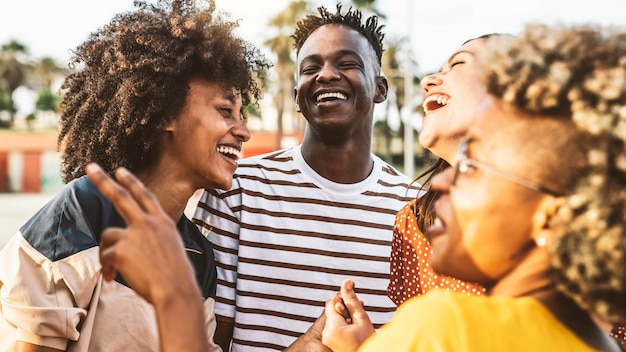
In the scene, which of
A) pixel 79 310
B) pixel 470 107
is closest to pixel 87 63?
pixel 79 310

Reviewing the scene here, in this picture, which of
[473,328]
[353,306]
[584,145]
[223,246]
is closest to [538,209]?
[584,145]

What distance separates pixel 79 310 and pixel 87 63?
133 centimetres

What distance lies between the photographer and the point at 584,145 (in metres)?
1.35

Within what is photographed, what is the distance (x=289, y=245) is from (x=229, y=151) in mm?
662

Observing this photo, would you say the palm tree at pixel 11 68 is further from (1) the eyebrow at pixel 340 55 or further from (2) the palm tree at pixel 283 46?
(1) the eyebrow at pixel 340 55

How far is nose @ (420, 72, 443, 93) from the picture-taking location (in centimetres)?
279

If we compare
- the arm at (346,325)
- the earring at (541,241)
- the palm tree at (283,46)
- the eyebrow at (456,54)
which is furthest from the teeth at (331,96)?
the palm tree at (283,46)

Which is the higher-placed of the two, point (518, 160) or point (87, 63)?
point (87, 63)

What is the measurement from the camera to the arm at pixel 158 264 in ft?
4.82

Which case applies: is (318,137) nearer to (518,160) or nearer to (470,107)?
(470,107)

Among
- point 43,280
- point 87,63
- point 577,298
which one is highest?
point 87,63

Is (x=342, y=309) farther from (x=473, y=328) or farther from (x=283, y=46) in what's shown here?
(x=283, y=46)

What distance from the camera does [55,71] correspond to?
216 feet

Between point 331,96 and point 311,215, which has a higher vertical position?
point 331,96
